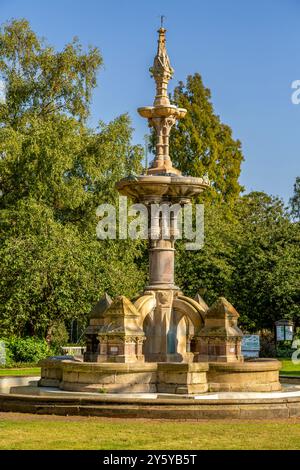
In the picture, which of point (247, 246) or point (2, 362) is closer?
point (2, 362)

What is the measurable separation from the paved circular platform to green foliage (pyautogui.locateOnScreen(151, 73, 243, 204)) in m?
42.4

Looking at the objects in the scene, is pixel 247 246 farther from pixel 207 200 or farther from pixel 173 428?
pixel 173 428

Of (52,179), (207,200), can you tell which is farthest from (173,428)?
(207,200)

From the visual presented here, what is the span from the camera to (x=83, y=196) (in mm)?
41062

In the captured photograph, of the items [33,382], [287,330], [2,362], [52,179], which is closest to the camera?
[33,382]

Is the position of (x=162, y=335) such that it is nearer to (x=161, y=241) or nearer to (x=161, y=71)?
(x=161, y=241)

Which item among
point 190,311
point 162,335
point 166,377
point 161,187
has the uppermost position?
point 161,187

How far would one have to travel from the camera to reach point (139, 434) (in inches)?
560

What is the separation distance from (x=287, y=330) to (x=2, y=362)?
49.4ft

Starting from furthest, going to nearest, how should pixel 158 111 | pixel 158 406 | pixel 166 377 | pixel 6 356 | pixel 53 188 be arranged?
pixel 53 188 < pixel 6 356 < pixel 158 111 < pixel 166 377 < pixel 158 406

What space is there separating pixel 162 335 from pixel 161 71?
6874 mm

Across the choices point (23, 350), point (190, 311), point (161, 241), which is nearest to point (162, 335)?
point (190, 311)

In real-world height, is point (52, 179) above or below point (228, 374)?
above

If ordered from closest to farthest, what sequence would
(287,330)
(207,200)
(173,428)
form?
(173,428)
(287,330)
(207,200)
